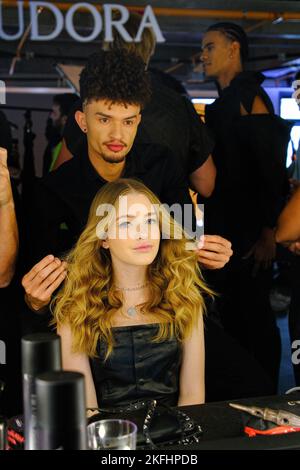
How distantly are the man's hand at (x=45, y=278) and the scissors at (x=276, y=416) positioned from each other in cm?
75

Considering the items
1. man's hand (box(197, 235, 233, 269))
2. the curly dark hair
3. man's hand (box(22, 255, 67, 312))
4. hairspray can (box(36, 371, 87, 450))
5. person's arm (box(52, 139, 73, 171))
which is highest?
the curly dark hair

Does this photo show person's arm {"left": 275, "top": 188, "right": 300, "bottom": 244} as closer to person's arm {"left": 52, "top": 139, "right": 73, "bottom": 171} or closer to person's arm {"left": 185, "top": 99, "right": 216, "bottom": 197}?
person's arm {"left": 185, "top": 99, "right": 216, "bottom": 197}

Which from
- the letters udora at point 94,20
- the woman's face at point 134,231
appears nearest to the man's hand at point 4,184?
the woman's face at point 134,231

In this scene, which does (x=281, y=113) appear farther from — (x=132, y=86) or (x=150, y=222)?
(x=150, y=222)

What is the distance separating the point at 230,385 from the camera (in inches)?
90.7

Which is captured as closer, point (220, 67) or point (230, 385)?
point (230, 385)

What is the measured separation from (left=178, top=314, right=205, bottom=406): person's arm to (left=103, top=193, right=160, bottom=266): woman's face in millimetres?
271

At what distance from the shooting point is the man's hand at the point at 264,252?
120 inches

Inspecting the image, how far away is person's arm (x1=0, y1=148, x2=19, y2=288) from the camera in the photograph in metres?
2.17

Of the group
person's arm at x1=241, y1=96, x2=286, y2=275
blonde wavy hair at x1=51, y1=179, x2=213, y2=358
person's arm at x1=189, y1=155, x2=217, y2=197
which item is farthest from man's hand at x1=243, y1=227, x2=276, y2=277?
blonde wavy hair at x1=51, y1=179, x2=213, y2=358

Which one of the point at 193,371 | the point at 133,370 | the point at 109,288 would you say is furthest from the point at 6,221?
the point at 193,371
